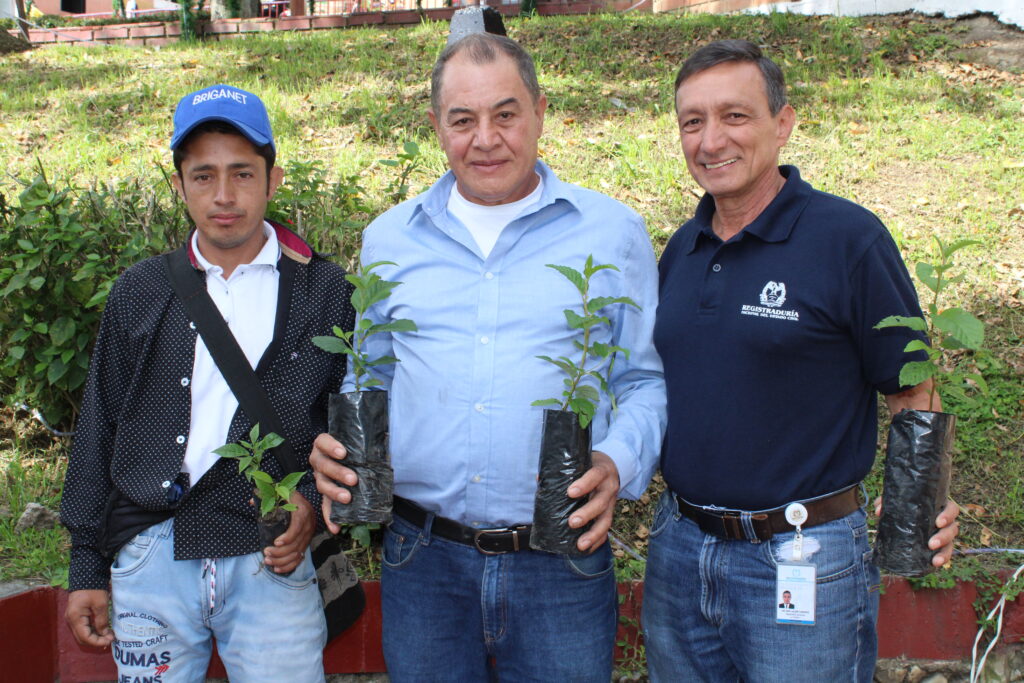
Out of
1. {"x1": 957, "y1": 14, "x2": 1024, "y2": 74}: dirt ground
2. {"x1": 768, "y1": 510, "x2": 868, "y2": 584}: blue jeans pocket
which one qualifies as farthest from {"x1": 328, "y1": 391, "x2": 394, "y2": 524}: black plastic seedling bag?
{"x1": 957, "y1": 14, "x2": 1024, "y2": 74}: dirt ground

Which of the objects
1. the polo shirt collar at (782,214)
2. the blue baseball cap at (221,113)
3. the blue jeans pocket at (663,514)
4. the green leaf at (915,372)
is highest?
the blue baseball cap at (221,113)

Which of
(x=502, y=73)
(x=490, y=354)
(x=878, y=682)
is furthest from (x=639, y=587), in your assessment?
(x=502, y=73)

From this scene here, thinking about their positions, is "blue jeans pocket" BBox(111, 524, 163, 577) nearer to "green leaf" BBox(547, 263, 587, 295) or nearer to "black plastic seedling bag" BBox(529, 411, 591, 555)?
"black plastic seedling bag" BBox(529, 411, 591, 555)

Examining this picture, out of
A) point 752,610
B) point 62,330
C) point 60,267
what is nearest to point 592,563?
point 752,610

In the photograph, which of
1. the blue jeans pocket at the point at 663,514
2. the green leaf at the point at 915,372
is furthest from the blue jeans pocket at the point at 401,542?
the green leaf at the point at 915,372

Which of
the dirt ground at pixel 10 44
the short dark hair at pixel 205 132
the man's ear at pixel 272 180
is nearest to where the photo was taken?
the short dark hair at pixel 205 132

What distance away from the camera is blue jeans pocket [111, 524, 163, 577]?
7.55 feet

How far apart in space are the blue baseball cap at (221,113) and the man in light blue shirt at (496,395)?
502mm

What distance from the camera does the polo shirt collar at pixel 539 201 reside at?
2.35 m

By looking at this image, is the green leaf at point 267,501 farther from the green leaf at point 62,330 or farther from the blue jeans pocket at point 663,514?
the green leaf at point 62,330

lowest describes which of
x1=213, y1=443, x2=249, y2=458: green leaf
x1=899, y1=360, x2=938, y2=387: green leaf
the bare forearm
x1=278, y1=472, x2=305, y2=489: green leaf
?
x1=278, y1=472, x2=305, y2=489: green leaf

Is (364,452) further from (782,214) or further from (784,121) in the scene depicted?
(784,121)

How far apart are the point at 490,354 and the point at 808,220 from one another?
0.89 metres

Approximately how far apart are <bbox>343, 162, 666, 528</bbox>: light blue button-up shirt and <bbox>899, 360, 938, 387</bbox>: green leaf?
618 mm
